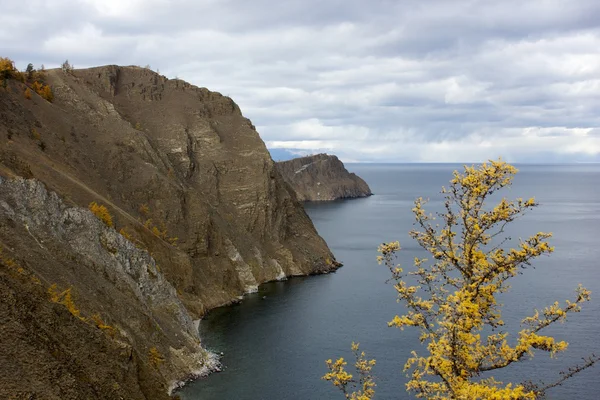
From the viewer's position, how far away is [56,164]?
67.9 metres

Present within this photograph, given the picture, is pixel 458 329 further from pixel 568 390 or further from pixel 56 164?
pixel 56 164

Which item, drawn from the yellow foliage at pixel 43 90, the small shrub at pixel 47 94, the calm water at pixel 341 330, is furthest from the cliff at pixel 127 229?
the calm water at pixel 341 330

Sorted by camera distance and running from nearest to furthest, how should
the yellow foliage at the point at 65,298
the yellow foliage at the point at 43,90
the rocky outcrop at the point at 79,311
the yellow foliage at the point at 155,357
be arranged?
the rocky outcrop at the point at 79,311, the yellow foliage at the point at 65,298, the yellow foliage at the point at 155,357, the yellow foliage at the point at 43,90

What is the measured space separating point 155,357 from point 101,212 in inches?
831

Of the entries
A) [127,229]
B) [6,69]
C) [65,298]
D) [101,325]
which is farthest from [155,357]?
[6,69]

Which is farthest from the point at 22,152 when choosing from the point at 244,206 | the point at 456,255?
the point at 456,255

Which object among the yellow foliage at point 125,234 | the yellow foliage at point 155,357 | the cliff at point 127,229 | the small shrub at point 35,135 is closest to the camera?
the cliff at point 127,229

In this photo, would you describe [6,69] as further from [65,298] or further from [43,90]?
[65,298]

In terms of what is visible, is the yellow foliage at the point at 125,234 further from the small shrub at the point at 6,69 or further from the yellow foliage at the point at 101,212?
the small shrub at the point at 6,69

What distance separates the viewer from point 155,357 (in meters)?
46.7

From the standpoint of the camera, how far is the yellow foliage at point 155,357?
4588 centimetres

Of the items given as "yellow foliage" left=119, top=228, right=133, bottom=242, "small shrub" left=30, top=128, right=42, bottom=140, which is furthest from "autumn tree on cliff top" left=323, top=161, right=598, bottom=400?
"small shrub" left=30, top=128, right=42, bottom=140

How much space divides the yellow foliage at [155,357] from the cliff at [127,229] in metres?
0.15

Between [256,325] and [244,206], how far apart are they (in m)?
35.6
